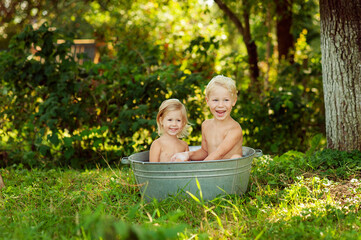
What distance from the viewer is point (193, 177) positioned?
2.48m

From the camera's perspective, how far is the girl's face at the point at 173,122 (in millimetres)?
2883

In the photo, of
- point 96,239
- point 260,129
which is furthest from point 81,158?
point 96,239

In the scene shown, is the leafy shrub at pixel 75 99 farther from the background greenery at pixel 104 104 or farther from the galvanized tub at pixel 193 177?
the galvanized tub at pixel 193 177

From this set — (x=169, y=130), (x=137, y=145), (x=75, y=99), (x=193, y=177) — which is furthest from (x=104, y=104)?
(x=193, y=177)

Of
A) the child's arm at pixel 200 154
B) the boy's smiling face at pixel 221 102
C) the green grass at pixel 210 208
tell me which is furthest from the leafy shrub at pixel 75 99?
the boy's smiling face at pixel 221 102

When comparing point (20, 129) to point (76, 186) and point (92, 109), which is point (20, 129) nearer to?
point (92, 109)

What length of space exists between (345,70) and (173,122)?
1.77 meters

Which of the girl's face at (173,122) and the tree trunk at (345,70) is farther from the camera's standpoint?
the tree trunk at (345,70)

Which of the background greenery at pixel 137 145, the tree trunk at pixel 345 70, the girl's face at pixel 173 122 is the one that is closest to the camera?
the background greenery at pixel 137 145

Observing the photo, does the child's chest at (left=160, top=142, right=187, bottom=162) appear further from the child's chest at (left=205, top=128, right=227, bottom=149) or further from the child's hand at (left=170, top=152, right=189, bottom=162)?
the child's chest at (left=205, top=128, right=227, bottom=149)

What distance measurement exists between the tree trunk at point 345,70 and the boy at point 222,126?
4.04 feet

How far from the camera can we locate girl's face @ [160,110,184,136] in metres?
2.88

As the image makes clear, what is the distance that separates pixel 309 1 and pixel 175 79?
133 inches

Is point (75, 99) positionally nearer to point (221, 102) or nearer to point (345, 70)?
point (221, 102)
